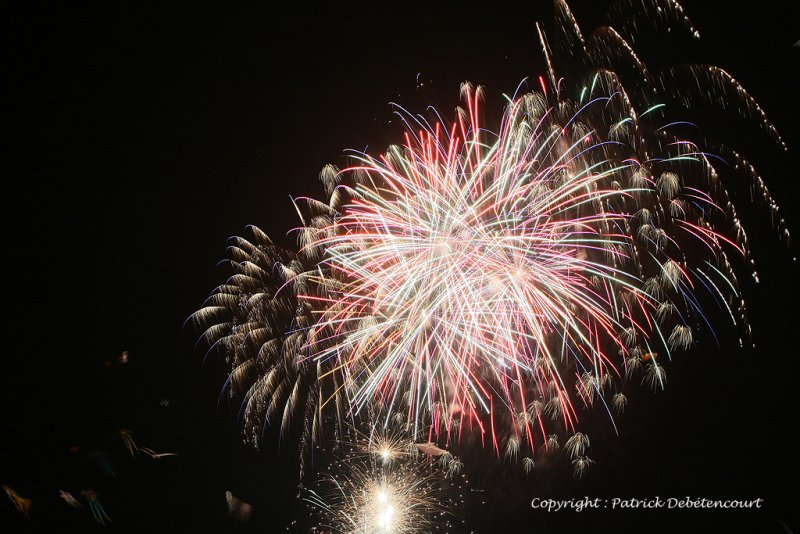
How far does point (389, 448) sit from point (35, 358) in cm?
1877

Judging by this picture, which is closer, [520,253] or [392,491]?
[520,253]

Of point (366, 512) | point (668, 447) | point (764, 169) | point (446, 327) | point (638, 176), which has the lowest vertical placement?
point (366, 512)

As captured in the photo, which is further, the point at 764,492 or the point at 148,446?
the point at 148,446

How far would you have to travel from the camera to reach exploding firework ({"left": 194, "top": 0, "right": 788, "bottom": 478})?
9664mm

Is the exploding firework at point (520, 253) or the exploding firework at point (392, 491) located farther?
the exploding firework at point (392, 491)

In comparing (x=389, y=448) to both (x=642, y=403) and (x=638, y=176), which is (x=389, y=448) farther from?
(x=638, y=176)

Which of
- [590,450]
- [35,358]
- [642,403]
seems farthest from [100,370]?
[642,403]

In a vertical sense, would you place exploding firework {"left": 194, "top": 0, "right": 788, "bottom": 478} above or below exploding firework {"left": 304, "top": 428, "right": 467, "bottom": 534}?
above

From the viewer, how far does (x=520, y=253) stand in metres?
11.0

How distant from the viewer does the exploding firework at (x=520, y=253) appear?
31.7 ft

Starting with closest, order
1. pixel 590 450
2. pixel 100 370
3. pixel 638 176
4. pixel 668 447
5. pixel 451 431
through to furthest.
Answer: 1. pixel 638 176
2. pixel 668 447
3. pixel 590 450
4. pixel 451 431
5. pixel 100 370

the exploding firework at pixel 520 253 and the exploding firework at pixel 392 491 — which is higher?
the exploding firework at pixel 520 253

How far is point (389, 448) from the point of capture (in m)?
19.5

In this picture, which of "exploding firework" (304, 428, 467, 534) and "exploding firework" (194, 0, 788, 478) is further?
"exploding firework" (304, 428, 467, 534)
